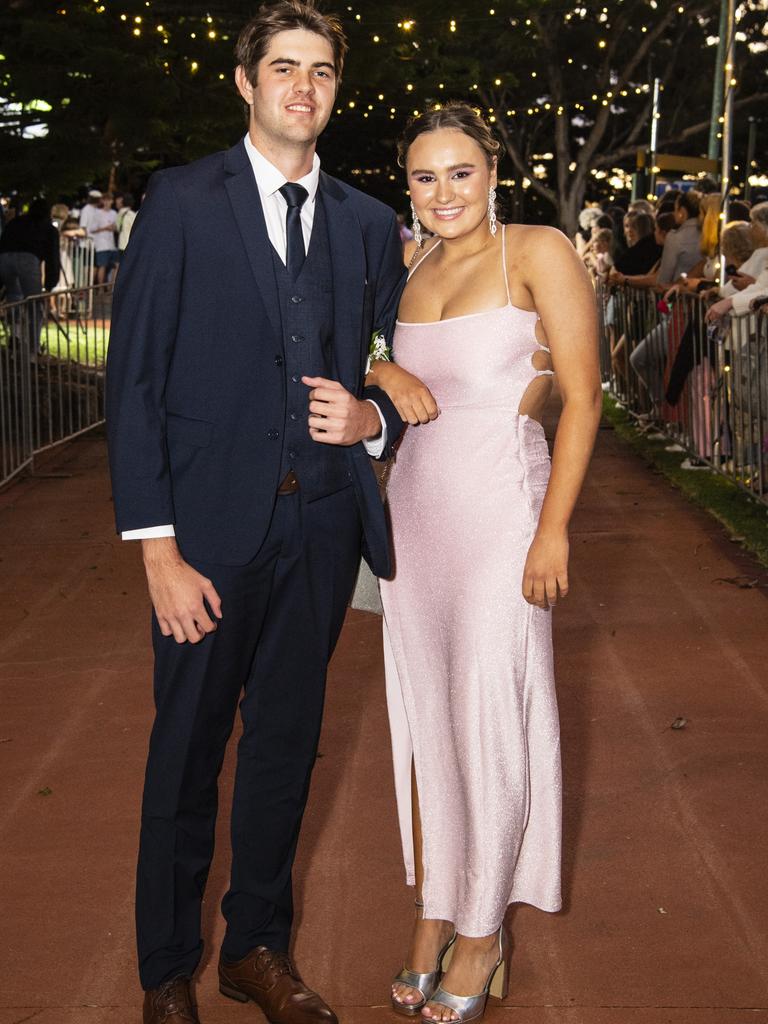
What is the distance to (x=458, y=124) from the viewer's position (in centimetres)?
378

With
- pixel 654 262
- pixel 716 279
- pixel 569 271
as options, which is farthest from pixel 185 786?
pixel 654 262

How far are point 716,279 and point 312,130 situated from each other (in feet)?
29.2

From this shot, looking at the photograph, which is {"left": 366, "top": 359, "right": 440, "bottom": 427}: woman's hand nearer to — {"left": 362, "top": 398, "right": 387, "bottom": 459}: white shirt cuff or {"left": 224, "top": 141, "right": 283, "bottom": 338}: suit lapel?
{"left": 362, "top": 398, "right": 387, "bottom": 459}: white shirt cuff

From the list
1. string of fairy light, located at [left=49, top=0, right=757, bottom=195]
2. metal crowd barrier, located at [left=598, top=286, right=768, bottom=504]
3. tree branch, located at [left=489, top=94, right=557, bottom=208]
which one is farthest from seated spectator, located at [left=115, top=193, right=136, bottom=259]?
tree branch, located at [left=489, top=94, right=557, bottom=208]

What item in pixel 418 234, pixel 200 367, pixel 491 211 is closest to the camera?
pixel 200 367

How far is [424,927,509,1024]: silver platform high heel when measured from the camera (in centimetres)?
376

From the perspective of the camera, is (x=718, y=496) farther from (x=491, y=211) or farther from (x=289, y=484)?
(x=289, y=484)

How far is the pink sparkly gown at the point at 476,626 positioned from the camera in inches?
149

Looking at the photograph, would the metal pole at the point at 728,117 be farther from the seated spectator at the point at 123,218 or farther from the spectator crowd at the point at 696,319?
the seated spectator at the point at 123,218

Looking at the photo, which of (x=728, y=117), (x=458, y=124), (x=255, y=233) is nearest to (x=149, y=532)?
(x=255, y=233)

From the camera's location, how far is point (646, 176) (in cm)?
2564

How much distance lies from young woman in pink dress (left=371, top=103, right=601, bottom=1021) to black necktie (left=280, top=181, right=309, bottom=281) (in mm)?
403

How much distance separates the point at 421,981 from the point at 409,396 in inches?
59.1

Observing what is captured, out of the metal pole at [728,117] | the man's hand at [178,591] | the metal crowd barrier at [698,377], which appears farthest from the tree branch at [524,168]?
the man's hand at [178,591]
